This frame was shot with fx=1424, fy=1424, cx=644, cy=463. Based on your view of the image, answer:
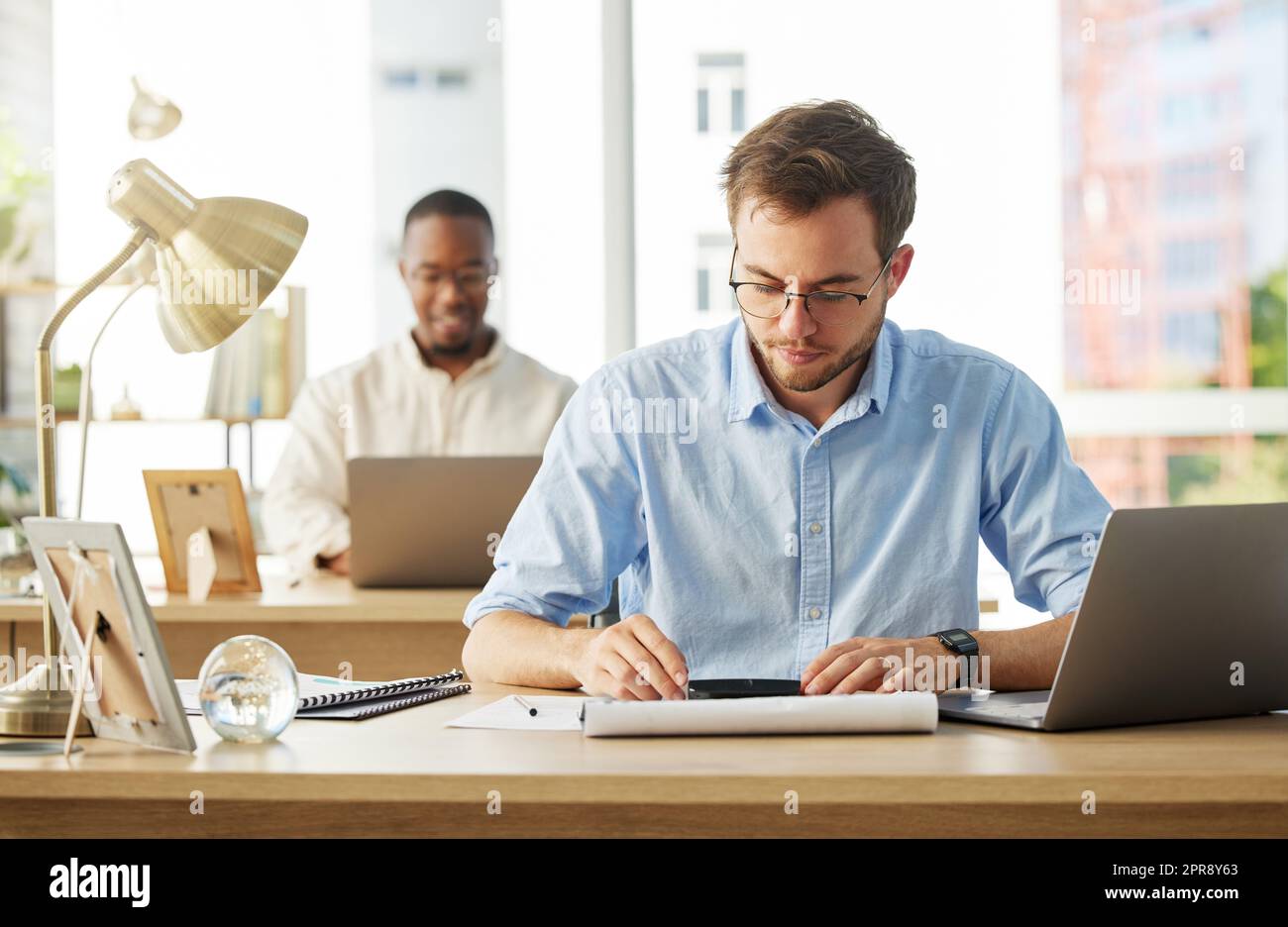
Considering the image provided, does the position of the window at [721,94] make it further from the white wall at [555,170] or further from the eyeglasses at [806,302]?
the eyeglasses at [806,302]

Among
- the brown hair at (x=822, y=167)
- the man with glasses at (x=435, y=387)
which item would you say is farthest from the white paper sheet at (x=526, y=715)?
the man with glasses at (x=435, y=387)

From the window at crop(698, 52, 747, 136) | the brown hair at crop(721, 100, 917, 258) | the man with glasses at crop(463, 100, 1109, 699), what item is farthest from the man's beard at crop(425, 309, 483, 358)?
the brown hair at crop(721, 100, 917, 258)

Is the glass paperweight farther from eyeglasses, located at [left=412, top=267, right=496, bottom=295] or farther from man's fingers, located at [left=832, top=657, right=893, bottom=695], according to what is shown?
eyeglasses, located at [left=412, top=267, right=496, bottom=295]

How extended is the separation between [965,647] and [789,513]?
1.22 ft

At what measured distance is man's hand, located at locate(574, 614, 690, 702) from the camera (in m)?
1.40

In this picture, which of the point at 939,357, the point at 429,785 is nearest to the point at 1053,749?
the point at 429,785

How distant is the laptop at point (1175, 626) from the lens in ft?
4.12

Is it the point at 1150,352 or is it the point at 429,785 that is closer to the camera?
the point at 429,785

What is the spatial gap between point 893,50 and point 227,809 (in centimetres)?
365

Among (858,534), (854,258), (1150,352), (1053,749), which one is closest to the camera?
(1053,749)

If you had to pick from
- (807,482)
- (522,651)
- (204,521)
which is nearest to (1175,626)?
(807,482)

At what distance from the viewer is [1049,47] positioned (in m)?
4.29
